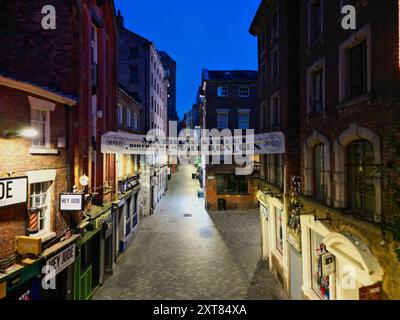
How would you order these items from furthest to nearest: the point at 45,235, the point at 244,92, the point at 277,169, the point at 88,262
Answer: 1. the point at 244,92
2. the point at 277,169
3. the point at 88,262
4. the point at 45,235

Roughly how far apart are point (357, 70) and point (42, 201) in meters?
11.0

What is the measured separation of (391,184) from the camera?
607 centimetres

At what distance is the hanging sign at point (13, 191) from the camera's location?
7181mm

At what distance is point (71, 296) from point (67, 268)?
47.8 inches

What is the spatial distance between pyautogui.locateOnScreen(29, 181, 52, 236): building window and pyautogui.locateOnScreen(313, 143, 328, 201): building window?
391 inches

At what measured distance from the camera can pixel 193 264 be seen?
1605cm

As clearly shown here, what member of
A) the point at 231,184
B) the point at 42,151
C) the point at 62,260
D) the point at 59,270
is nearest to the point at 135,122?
the point at 231,184

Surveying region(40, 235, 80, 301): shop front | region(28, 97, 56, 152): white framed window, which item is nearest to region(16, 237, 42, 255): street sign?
region(40, 235, 80, 301): shop front

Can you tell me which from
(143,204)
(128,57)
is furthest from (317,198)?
(128,57)

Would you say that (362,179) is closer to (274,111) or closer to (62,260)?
(274,111)

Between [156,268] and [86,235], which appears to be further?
[156,268]

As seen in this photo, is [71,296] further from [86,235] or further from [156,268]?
[156,268]

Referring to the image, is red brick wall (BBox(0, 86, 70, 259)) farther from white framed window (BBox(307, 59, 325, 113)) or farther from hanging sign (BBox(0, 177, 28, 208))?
white framed window (BBox(307, 59, 325, 113))

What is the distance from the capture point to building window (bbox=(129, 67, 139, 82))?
100 ft
